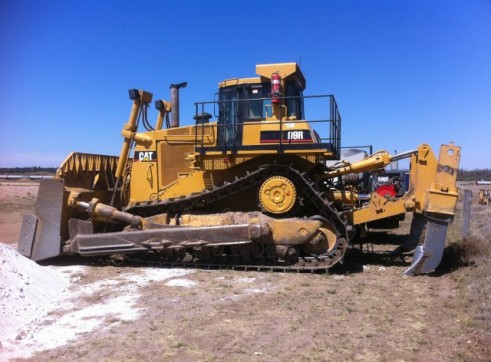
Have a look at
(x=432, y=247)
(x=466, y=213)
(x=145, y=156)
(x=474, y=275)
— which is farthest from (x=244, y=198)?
(x=466, y=213)

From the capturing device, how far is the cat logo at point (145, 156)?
10609 mm

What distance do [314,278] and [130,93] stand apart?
6.00 meters

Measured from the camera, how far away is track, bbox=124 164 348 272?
28.4 ft

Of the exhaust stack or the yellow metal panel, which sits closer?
the yellow metal panel

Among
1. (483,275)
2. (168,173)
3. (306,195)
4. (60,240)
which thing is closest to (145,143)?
(168,173)

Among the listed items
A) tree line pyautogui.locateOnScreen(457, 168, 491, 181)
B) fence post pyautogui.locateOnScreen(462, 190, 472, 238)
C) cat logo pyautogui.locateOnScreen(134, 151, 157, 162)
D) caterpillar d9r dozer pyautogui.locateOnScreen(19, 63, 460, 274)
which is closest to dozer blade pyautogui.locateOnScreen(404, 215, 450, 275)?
caterpillar d9r dozer pyautogui.locateOnScreen(19, 63, 460, 274)

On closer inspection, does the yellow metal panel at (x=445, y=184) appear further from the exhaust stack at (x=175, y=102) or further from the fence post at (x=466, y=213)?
the exhaust stack at (x=175, y=102)

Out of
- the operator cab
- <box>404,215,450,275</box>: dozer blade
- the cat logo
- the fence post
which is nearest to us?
<box>404,215,450,275</box>: dozer blade

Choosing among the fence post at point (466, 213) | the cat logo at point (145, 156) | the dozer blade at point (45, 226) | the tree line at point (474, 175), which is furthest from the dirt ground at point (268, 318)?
the tree line at point (474, 175)

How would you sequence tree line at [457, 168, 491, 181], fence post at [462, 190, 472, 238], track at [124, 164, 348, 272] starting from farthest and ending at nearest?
tree line at [457, 168, 491, 181], fence post at [462, 190, 472, 238], track at [124, 164, 348, 272]

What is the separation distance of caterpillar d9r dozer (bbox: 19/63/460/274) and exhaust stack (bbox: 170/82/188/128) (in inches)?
19.7

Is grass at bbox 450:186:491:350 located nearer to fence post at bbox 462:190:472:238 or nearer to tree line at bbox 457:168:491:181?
fence post at bbox 462:190:472:238

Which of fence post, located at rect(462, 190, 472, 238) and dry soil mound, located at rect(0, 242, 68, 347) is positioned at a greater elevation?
fence post, located at rect(462, 190, 472, 238)

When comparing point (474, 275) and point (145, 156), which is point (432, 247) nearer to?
point (474, 275)
